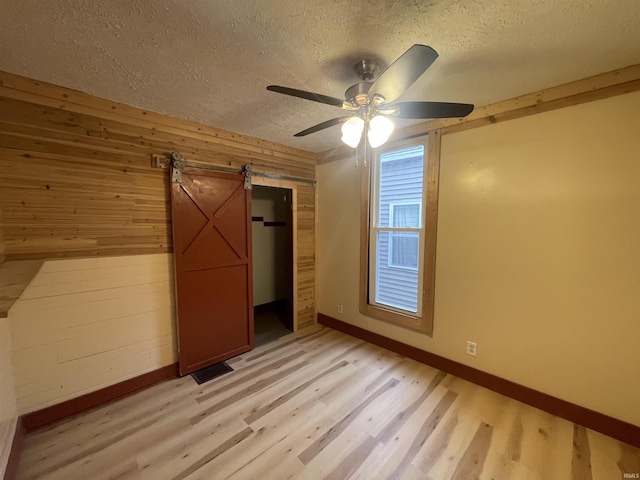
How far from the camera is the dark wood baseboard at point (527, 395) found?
183 cm

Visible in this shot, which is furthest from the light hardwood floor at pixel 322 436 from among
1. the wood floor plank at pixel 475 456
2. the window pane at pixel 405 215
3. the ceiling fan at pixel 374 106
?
the ceiling fan at pixel 374 106

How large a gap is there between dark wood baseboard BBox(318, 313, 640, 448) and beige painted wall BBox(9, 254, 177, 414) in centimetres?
241

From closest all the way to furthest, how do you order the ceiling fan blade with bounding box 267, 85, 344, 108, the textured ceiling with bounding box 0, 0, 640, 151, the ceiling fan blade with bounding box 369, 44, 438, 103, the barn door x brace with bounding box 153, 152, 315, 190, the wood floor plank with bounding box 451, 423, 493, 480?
1. the ceiling fan blade with bounding box 369, 44, 438, 103
2. the textured ceiling with bounding box 0, 0, 640, 151
3. the ceiling fan blade with bounding box 267, 85, 344, 108
4. the wood floor plank with bounding box 451, 423, 493, 480
5. the barn door x brace with bounding box 153, 152, 315, 190

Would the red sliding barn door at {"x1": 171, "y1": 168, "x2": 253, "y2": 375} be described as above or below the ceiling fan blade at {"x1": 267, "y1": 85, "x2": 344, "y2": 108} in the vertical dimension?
below

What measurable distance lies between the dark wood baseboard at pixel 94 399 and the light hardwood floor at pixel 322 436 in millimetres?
76

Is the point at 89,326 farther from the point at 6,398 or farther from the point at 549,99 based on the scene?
the point at 549,99

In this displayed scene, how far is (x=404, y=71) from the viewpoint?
Answer: 124cm

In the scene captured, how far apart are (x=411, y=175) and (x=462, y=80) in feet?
3.62

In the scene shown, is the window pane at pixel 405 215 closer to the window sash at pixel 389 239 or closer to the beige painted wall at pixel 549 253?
the window sash at pixel 389 239

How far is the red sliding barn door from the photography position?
2.55m

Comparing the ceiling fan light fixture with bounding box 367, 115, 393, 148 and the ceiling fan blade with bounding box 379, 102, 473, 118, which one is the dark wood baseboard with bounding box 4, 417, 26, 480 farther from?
the ceiling fan blade with bounding box 379, 102, 473, 118

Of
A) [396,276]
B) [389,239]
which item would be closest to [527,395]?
[396,276]

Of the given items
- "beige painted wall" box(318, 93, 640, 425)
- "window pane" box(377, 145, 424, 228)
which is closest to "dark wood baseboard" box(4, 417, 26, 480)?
"beige painted wall" box(318, 93, 640, 425)

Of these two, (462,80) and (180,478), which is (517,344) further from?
(180,478)
